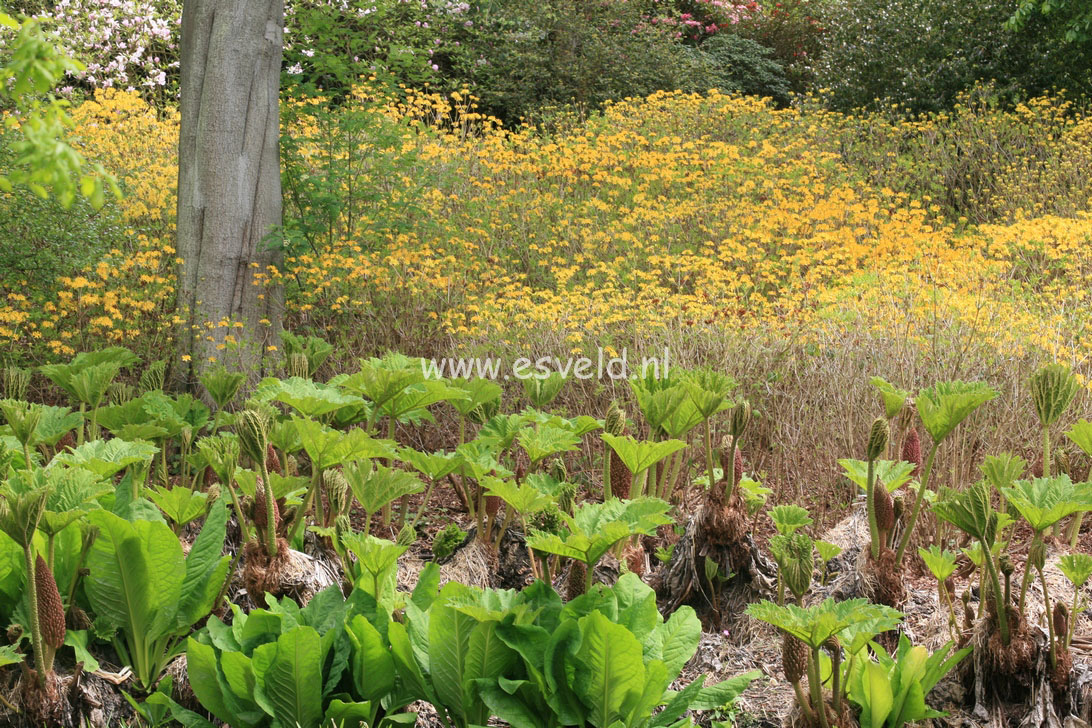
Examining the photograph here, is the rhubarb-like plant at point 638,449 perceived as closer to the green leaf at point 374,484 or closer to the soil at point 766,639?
the soil at point 766,639

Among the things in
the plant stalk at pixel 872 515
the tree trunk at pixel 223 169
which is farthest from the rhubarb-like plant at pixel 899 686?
the tree trunk at pixel 223 169

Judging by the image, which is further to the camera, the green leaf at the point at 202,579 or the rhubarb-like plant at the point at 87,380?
the rhubarb-like plant at the point at 87,380

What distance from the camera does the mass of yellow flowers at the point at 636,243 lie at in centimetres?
523

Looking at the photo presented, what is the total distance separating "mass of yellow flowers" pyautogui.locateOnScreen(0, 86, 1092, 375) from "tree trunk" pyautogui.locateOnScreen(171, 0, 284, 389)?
231 mm

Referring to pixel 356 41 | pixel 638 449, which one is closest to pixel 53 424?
pixel 638 449

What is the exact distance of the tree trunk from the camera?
478 centimetres

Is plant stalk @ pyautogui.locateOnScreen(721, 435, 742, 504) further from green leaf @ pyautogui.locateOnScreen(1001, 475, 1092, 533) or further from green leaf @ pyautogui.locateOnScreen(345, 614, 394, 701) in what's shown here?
green leaf @ pyautogui.locateOnScreen(345, 614, 394, 701)

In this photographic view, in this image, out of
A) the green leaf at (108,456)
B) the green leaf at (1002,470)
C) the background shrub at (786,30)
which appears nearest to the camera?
the green leaf at (1002,470)

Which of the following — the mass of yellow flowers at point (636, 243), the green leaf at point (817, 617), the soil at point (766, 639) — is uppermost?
the mass of yellow flowers at point (636, 243)

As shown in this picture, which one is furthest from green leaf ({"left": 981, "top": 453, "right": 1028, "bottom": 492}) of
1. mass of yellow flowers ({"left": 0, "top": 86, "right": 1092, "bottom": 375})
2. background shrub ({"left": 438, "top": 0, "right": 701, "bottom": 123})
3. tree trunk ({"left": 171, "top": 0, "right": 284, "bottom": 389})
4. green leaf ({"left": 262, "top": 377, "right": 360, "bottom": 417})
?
background shrub ({"left": 438, "top": 0, "right": 701, "bottom": 123})

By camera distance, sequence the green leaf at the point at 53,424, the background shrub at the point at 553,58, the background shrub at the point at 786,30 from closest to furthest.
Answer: the green leaf at the point at 53,424 < the background shrub at the point at 553,58 < the background shrub at the point at 786,30

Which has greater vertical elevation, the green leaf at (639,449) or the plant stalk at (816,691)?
the green leaf at (639,449)

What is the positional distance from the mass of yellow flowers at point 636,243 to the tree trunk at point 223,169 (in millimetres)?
231

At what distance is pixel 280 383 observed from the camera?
8.52ft
